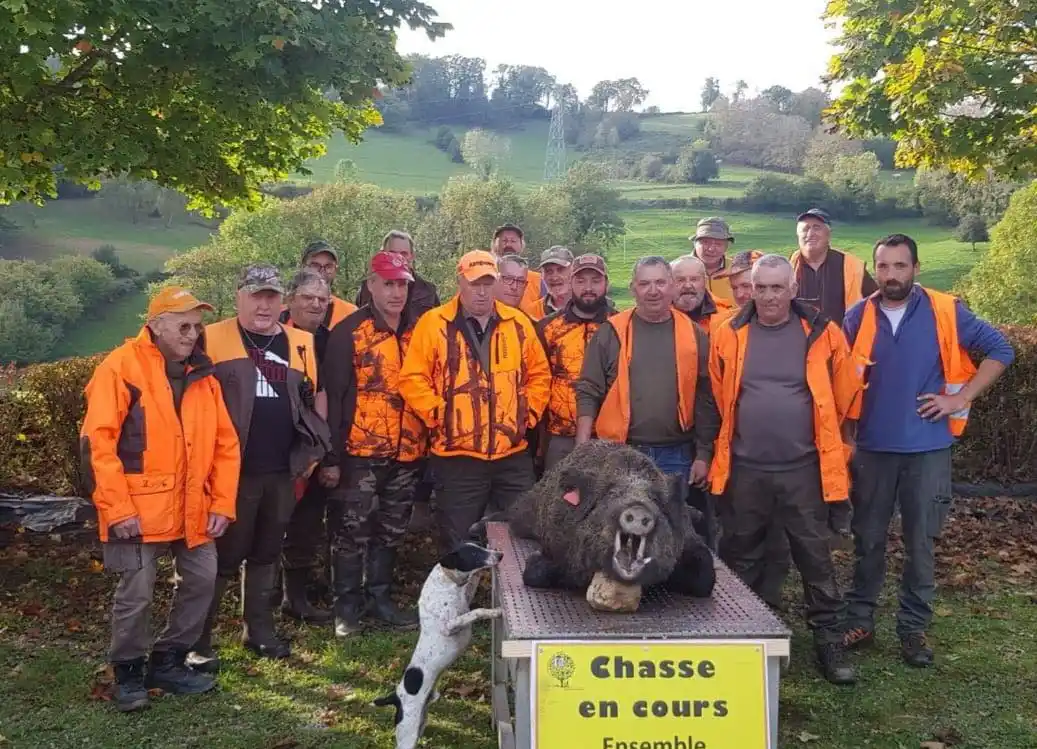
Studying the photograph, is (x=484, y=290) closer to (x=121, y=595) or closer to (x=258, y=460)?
(x=258, y=460)

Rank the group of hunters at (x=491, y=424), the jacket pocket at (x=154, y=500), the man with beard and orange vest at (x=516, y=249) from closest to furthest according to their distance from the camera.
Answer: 1. the jacket pocket at (x=154, y=500)
2. the group of hunters at (x=491, y=424)
3. the man with beard and orange vest at (x=516, y=249)

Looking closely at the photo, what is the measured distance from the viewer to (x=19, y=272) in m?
34.3

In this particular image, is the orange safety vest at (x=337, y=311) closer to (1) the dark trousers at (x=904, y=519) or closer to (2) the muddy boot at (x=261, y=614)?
(2) the muddy boot at (x=261, y=614)

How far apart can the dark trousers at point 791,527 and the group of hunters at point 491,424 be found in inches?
0.5

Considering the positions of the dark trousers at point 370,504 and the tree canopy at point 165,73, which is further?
the dark trousers at point 370,504

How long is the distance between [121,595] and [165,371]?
125cm

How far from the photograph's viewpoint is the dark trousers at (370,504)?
5.79 meters

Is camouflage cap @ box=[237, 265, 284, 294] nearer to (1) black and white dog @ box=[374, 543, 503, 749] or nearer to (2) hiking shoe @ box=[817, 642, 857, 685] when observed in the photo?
(1) black and white dog @ box=[374, 543, 503, 749]

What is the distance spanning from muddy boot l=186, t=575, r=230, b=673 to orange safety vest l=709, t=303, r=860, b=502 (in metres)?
3.12

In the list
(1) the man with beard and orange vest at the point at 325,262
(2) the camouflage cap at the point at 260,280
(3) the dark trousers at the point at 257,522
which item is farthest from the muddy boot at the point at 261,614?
(1) the man with beard and orange vest at the point at 325,262

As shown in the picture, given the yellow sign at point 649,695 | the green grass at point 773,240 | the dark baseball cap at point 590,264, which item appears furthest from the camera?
the green grass at point 773,240

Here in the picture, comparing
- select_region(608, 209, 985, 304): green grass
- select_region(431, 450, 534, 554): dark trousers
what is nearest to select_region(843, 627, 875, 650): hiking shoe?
select_region(431, 450, 534, 554): dark trousers

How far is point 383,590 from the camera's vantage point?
20.1 feet

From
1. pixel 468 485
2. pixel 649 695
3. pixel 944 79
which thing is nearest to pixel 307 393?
pixel 468 485
